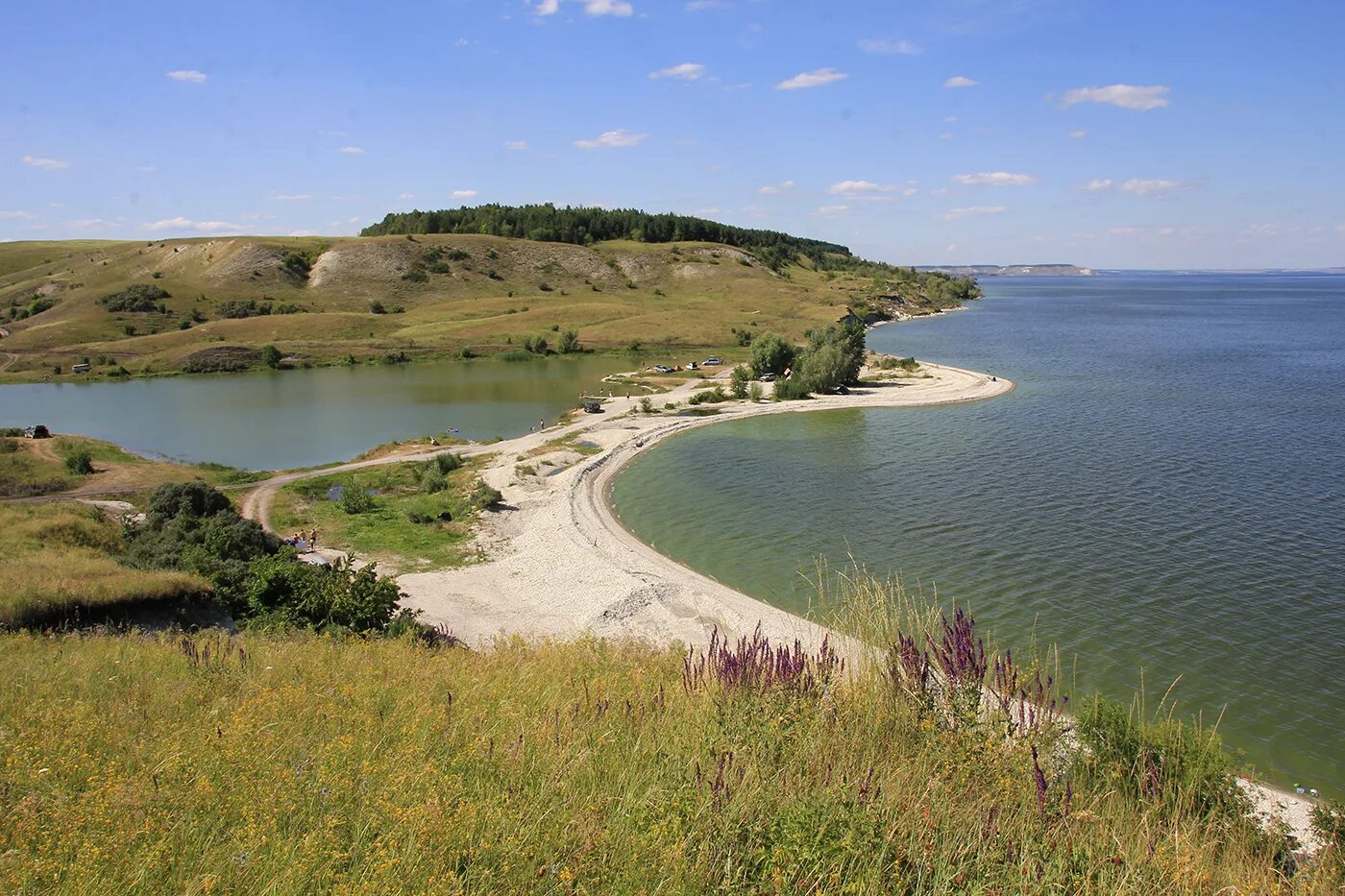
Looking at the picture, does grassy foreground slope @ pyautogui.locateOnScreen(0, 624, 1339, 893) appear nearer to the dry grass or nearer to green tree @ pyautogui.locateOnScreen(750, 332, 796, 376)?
the dry grass

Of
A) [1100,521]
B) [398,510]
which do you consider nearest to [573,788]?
[1100,521]

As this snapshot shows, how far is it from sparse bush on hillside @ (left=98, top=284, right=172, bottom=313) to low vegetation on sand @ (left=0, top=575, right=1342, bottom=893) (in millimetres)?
126919

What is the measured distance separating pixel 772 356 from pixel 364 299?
80594 millimetres

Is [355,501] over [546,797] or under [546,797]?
under

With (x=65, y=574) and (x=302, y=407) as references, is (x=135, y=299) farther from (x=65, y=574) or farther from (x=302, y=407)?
(x=65, y=574)

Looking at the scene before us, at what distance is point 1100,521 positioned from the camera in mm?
31688

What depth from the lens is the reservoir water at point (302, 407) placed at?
53.6m

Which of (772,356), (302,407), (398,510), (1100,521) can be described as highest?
(772,356)

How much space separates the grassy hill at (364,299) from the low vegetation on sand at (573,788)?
320 ft

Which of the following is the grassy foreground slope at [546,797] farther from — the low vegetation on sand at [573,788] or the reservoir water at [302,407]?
the reservoir water at [302,407]

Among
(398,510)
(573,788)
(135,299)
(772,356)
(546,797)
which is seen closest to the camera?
(546,797)

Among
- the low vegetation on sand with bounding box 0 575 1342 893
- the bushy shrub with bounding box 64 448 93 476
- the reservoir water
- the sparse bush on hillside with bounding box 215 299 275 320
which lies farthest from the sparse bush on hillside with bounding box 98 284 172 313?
the low vegetation on sand with bounding box 0 575 1342 893

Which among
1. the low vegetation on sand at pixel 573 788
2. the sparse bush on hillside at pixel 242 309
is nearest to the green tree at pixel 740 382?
the low vegetation on sand at pixel 573 788

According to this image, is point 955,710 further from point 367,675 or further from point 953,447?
point 953,447
